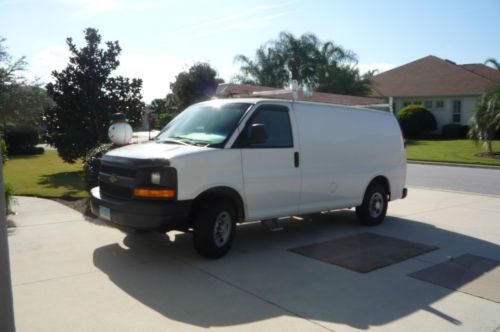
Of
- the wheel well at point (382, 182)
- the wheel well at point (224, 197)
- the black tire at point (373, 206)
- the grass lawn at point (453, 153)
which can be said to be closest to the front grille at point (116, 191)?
the wheel well at point (224, 197)

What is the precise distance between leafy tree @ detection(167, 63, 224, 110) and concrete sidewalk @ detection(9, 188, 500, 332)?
135ft

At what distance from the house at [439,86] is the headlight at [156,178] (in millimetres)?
32640

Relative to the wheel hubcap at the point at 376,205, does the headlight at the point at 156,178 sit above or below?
above

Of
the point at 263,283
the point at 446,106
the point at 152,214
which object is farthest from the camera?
the point at 446,106

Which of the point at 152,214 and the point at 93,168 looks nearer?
the point at 152,214

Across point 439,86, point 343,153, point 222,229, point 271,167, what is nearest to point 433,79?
point 439,86

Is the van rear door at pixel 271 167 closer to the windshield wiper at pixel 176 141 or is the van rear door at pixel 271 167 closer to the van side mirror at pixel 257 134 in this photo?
the van side mirror at pixel 257 134

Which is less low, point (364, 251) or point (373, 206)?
point (373, 206)

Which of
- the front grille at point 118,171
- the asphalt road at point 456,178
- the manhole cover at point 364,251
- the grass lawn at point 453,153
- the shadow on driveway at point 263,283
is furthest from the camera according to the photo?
the grass lawn at point 453,153

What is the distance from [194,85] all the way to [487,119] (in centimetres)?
3064

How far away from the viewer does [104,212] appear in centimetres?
611

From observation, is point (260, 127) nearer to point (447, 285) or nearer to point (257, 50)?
point (447, 285)

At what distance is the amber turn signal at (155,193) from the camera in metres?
5.57

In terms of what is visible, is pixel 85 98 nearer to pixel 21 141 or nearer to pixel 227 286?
pixel 227 286
